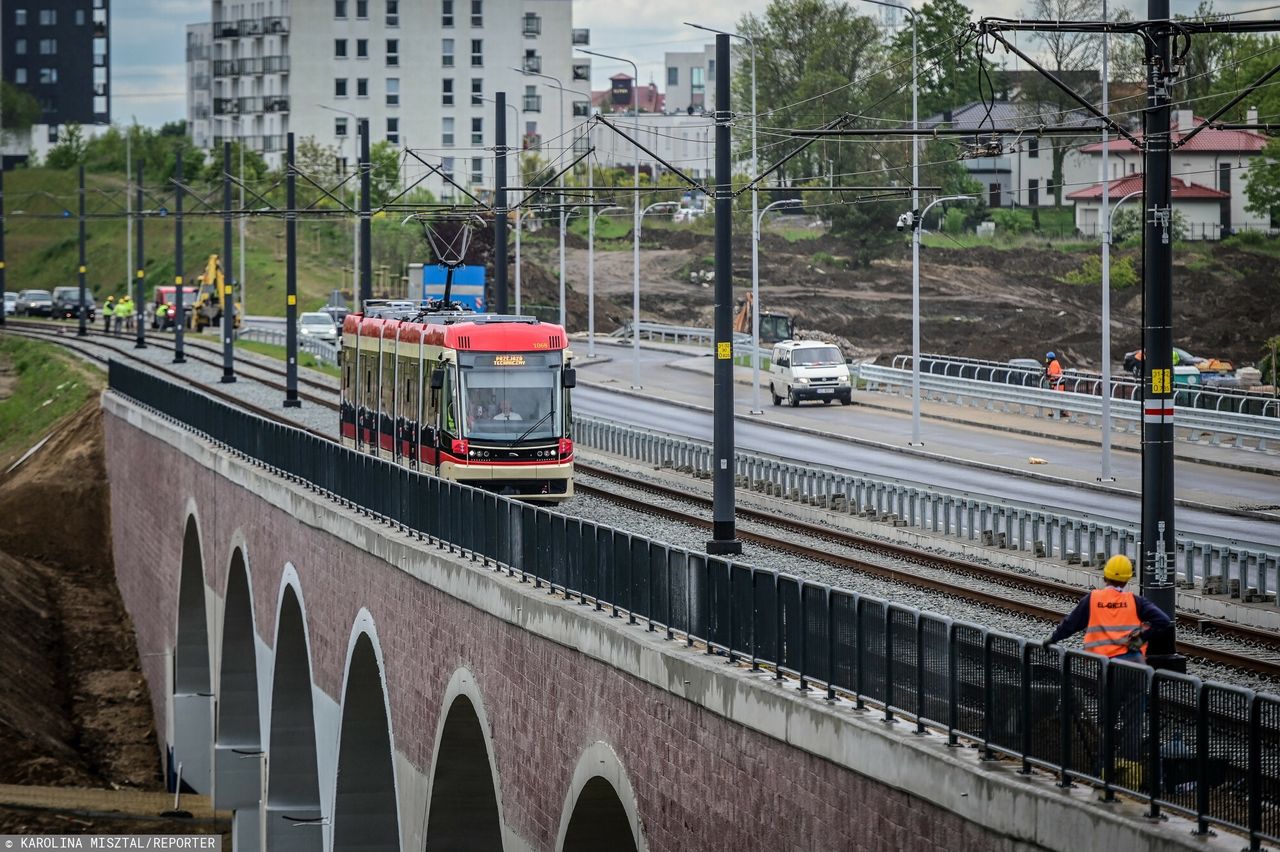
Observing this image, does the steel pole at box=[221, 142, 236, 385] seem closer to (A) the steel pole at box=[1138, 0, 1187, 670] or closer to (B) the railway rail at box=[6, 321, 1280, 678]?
(B) the railway rail at box=[6, 321, 1280, 678]

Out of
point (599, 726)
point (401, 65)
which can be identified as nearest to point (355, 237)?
point (401, 65)

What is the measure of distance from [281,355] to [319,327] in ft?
34.7

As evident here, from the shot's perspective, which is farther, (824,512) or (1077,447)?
(1077,447)

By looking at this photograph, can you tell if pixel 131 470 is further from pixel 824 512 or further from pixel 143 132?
pixel 143 132

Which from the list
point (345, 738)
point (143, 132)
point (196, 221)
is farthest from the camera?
point (143, 132)

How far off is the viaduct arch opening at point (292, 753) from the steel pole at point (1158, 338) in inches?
817

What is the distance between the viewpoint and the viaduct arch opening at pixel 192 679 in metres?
46.3

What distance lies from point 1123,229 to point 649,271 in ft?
92.3

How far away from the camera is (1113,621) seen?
13586 millimetres

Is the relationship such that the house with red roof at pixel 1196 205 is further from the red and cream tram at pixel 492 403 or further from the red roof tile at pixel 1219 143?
the red and cream tram at pixel 492 403

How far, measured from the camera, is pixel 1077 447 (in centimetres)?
5472

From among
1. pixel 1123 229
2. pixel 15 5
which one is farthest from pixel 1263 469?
pixel 15 5

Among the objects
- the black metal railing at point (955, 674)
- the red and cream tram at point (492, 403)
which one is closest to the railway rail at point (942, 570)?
the red and cream tram at point (492, 403)

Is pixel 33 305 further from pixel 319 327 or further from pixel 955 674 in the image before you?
pixel 955 674
